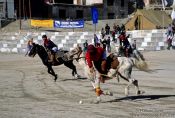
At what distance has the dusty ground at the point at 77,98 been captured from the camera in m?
12.0

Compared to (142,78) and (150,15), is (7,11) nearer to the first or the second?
(150,15)

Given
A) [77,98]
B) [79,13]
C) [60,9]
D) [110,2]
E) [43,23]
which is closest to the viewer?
[77,98]

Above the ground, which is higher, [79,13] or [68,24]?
[79,13]

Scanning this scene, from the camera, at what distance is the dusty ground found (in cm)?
1196

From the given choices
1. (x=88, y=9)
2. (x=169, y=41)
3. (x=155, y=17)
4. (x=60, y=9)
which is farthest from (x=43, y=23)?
(x=88, y=9)

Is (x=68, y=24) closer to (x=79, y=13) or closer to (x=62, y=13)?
(x=62, y=13)

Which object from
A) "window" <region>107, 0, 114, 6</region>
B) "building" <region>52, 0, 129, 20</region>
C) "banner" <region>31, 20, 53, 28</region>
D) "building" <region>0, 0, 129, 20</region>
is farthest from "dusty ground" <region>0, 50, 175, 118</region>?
"window" <region>107, 0, 114, 6</region>

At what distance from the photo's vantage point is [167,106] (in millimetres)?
12750

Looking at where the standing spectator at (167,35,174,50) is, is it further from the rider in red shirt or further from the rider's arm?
the rider's arm

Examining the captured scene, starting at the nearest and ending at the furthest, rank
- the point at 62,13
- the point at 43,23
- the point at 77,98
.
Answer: the point at 77,98, the point at 43,23, the point at 62,13

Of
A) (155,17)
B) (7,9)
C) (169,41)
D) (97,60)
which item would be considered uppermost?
(7,9)

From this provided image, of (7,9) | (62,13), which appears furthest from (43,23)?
(62,13)

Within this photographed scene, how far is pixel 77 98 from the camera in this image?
1494 cm

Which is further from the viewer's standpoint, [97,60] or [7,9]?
[7,9]
